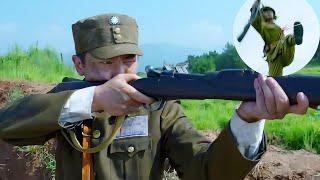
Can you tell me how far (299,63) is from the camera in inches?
90.0

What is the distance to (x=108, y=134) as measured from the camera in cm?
314

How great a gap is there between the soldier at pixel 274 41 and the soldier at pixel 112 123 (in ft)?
1.50

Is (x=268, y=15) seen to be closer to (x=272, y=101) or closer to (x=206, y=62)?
(x=272, y=101)

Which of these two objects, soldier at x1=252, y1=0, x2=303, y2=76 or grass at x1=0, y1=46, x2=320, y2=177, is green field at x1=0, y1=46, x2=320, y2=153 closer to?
grass at x1=0, y1=46, x2=320, y2=177

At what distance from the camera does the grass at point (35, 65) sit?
38.8 feet

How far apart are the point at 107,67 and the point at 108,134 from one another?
32 centimetres

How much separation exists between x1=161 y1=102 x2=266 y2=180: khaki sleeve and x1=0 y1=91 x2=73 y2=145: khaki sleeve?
52cm

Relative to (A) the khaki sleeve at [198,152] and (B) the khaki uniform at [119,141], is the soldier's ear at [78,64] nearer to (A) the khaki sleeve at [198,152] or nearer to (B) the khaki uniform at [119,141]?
(B) the khaki uniform at [119,141]

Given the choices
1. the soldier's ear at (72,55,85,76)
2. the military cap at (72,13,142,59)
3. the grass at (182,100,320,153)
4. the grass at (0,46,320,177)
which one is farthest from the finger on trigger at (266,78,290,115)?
the grass at (182,100,320,153)

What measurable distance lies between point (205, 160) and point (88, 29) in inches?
37.5

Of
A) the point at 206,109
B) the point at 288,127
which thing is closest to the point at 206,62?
the point at 206,109

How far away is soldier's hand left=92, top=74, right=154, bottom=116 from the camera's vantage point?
109 inches

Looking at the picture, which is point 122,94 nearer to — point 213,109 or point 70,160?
point 70,160

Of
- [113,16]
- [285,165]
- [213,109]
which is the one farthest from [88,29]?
[213,109]
